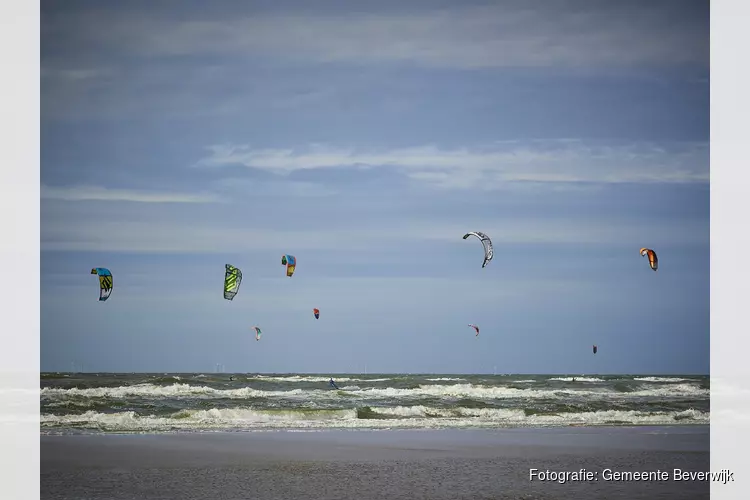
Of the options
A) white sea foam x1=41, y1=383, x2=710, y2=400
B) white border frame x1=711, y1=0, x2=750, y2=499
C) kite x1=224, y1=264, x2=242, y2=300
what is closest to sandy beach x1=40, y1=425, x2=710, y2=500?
white border frame x1=711, y1=0, x2=750, y2=499

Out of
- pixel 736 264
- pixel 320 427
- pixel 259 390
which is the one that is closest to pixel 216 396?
pixel 259 390

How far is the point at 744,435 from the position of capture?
11219mm

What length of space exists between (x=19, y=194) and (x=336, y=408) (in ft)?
26.6

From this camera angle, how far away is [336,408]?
16672mm

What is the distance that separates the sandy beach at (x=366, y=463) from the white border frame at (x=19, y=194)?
61.7 inches

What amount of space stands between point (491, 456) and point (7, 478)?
5238mm

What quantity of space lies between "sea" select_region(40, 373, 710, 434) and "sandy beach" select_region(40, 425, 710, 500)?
153 cm

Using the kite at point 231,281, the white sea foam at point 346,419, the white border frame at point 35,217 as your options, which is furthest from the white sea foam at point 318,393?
the white border frame at point 35,217

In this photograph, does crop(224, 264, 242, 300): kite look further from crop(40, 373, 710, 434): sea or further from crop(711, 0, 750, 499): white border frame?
crop(711, 0, 750, 499): white border frame

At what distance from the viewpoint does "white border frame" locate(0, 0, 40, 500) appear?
9.98 metres

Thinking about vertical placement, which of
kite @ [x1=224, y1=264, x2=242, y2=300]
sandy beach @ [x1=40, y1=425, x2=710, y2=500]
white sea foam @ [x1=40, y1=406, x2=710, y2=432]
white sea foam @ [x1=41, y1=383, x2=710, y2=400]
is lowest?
white sea foam @ [x1=41, y1=383, x2=710, y2=400]

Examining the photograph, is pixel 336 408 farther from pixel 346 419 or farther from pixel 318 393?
pixel 318 393

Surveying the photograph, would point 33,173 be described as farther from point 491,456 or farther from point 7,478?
point 491,456

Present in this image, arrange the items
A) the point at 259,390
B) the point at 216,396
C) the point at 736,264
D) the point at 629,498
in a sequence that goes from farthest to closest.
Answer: the point at 259,390 < the point at 216,396 < the point at 736,264 < the point at 629,498
